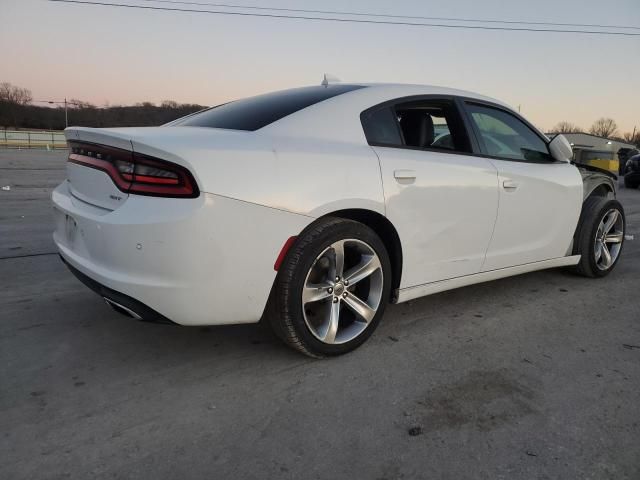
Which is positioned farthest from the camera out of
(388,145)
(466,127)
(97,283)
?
(466,127)

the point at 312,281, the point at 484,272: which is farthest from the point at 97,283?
the point at 484,272

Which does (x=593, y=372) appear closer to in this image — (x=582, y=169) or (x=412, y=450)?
(x=412, y=450)

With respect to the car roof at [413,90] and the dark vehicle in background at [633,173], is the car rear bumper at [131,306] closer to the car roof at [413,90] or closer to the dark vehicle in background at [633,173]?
the car roof at [413,90]

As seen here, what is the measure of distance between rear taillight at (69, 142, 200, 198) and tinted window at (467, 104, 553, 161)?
214 centimetres

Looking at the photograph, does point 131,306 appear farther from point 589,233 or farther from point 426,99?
point 589,233

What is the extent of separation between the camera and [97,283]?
2.50 m

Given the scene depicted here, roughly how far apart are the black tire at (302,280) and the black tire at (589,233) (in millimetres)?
2366

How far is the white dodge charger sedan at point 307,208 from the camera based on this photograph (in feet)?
7.57

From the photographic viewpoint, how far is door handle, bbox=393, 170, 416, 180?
2.88 metres

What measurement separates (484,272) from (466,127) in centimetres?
99

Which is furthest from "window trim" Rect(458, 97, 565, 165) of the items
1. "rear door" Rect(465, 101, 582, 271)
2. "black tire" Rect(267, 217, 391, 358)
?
"black tire" Rect(267, 217, 391, 358)

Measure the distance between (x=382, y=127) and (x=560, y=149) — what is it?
183 centimetres

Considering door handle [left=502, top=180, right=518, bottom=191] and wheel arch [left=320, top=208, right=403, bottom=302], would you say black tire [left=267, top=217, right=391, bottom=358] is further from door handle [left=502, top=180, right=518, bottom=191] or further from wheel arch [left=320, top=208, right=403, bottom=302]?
door handle [left=502, top=180, right=518, bottom=191]

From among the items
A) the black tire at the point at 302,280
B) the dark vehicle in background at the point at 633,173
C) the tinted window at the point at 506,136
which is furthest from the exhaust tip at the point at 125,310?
the dark vehicle in background at the point at 633,173
